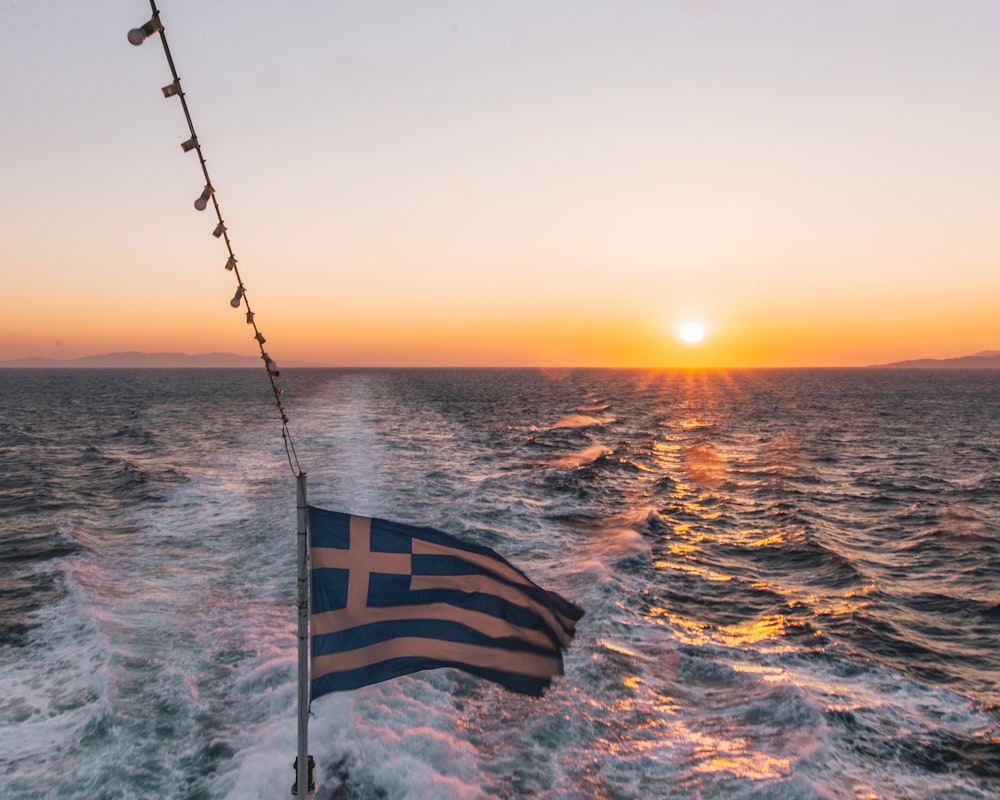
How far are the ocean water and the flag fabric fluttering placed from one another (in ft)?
13.1

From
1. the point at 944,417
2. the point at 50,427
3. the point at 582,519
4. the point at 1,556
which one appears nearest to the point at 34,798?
the point at 1,556

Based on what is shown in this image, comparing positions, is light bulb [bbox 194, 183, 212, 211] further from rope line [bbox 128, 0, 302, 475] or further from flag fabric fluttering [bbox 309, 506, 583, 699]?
flag fabric fluttering [bbox 309, 506, 583, 699]

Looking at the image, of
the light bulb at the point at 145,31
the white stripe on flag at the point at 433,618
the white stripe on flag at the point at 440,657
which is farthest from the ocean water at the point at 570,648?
the light bulb at the point at 145,31

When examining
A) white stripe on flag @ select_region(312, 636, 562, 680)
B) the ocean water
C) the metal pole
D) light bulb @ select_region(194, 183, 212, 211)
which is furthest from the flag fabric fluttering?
the ocean water

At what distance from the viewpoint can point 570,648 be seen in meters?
12.7

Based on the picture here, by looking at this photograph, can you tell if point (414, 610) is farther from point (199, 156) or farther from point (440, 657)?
point (199, 156)

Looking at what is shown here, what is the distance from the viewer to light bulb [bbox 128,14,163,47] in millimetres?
3650

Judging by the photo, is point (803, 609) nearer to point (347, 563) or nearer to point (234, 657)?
point (234, 657)

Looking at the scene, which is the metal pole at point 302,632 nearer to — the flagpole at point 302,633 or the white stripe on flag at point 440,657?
the flagpole at point 302,633

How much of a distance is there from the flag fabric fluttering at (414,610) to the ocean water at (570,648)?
398 cm

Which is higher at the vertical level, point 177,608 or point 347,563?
point 347,563

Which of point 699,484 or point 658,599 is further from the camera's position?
point 699,484

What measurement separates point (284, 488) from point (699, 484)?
67.1ft

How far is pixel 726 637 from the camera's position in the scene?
45.2 ft
